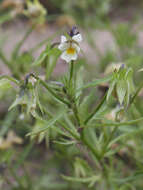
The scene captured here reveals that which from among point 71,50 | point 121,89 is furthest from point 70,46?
point 121,89

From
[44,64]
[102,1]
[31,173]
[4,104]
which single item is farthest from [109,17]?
[44,64]

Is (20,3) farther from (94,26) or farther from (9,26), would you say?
(9,26)

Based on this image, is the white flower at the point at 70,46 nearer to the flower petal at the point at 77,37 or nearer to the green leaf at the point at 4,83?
the flower petal at the point at 77,37

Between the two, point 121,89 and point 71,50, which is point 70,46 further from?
point 121,89

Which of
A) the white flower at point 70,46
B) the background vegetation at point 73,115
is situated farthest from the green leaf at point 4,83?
the white flower at point 70,46

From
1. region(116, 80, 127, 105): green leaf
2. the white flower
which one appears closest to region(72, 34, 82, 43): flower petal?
the white flower

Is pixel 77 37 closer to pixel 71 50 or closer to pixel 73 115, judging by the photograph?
pixel 71 50

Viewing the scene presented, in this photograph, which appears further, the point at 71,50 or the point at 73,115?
the point at 73,115

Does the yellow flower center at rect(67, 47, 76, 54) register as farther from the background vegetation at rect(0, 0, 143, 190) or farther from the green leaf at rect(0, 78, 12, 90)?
the green leaf at rect(0, 78, 12, 90)

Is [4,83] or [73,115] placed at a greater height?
[4,83]
